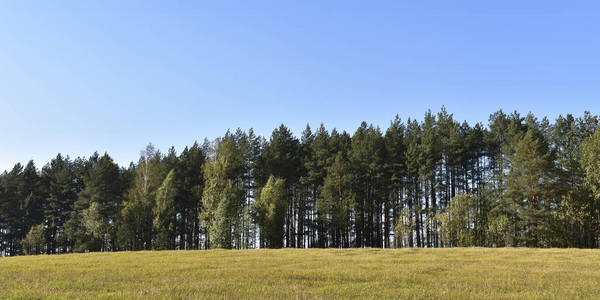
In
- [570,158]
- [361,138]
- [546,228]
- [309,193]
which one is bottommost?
[546,228]

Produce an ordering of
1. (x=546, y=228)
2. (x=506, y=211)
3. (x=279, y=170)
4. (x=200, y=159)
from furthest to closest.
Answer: (x=200, y=159), (x=279, y=170), (x=506, y=211), (x=546, y=228)

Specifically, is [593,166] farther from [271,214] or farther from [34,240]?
[34,240]

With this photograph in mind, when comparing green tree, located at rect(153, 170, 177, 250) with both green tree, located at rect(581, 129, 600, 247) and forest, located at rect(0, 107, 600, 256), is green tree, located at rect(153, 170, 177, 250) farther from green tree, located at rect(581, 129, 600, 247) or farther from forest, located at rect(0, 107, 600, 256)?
green tree, located at rect(581, 129, 600, 247)

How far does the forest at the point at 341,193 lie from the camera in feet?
175

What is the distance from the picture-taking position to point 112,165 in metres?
71.2

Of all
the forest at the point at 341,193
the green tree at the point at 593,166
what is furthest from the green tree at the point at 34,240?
the green tree at the point at 593,166

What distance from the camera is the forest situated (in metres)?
53.2

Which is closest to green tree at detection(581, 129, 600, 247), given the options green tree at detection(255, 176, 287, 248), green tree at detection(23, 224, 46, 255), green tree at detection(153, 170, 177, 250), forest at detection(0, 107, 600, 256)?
forest at detection(0, 107, 600, 256)

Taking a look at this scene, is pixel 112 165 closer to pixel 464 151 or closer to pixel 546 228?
pixel 464 151

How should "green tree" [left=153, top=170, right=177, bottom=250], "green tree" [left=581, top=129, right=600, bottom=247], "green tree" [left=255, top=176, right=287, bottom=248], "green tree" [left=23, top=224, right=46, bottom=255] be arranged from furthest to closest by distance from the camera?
"green tree" [left=23, top=224, right=46, bottom=255] < "green tree" [left=153, top=170, right=177, bottom=250] < "green tree" [left=255, top=176, right=287, bottom=248] < "green tree" [left=581, top=129, right=600, bottom=247]

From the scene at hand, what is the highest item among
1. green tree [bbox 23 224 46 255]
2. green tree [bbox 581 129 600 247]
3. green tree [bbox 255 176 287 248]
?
green tree [bbox 581 129 600 247]

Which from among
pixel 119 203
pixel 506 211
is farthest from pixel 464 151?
pixel 119 203

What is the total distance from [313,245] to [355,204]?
12725mm

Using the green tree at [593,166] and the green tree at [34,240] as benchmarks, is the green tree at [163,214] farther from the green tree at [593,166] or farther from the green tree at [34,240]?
the green tree at [593,166]
